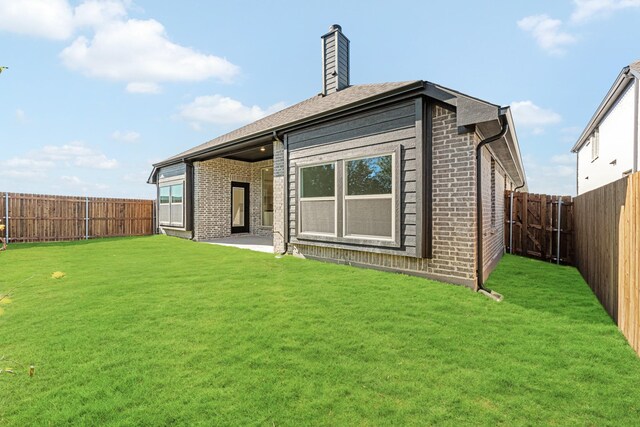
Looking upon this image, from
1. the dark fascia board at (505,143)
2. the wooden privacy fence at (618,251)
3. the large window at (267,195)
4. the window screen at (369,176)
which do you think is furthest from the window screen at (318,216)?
the large window at (267,195)

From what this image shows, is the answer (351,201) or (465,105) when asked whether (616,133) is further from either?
(351,201)

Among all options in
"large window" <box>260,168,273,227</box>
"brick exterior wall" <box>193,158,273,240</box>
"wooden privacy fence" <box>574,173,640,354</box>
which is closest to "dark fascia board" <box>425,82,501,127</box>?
"wooden privacy fence" <box>574,173,640,354</box>

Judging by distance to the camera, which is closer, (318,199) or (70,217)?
(318,199)

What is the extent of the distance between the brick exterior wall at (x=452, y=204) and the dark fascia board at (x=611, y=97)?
22.7 feet

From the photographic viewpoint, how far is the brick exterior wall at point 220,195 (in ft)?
40.7

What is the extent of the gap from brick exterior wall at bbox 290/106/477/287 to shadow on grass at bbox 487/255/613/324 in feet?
2.70

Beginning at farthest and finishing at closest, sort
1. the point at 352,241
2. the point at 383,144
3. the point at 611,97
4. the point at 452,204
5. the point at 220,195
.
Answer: the point at 220,195 < the point at 611,97 < the point at 352,241 < the point at 383,144 < the point at 452,204

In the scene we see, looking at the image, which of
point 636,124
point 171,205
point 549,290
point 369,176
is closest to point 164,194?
point 171,205

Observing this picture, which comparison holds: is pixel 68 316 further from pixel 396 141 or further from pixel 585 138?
pixel 585 138

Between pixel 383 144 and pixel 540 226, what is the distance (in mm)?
6090

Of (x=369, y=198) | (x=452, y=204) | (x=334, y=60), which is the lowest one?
(x=452, y=204)

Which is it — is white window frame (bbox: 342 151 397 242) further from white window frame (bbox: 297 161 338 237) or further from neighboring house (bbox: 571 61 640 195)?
neighboring house (bbox: 571 61 640 195)

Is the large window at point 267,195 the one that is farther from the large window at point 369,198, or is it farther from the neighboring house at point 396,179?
the large window at point 369,198

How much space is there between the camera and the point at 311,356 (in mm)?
2686
